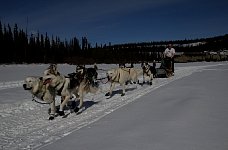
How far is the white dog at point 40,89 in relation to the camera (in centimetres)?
730

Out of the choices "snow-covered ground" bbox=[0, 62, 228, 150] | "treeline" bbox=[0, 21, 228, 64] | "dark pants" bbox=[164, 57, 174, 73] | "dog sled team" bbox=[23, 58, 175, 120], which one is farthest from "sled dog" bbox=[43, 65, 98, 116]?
"treeline" bbox=[0, 21, 228, 64]

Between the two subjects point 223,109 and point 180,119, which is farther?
point 223,109

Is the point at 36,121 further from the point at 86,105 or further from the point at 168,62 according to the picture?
the point at 168,62

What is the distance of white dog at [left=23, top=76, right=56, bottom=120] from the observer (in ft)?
24.0

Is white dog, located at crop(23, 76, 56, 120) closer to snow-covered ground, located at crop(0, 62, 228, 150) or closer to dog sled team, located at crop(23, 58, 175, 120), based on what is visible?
dog sled team, located at crop(23, 58, 175, 120)

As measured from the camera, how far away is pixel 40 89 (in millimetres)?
7637

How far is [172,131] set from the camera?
17.6 ft

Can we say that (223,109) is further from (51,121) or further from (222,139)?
(51,121)

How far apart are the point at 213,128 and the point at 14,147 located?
11.5ft

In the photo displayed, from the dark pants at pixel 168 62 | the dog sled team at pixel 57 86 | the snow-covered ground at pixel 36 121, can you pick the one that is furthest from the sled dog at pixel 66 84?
the dark pants at pixel 168 62

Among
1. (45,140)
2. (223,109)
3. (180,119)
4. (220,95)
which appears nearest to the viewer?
(45,140)

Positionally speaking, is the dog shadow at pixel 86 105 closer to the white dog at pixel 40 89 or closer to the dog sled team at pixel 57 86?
the dog sled team at pixel 57 86

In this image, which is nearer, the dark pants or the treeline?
the dark pants

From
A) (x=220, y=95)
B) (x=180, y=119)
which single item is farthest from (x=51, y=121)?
(x=220, y=95)
